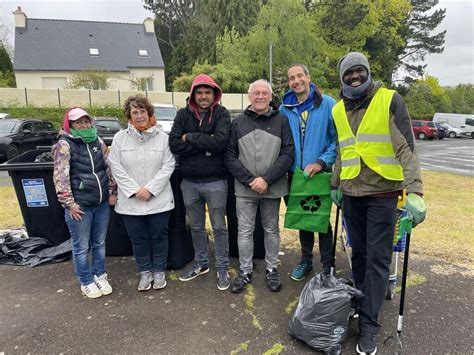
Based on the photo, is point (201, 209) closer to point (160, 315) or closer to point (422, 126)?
point (160, 315)

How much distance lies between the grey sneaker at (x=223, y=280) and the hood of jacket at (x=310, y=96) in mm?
1716

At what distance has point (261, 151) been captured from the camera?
3141 mm

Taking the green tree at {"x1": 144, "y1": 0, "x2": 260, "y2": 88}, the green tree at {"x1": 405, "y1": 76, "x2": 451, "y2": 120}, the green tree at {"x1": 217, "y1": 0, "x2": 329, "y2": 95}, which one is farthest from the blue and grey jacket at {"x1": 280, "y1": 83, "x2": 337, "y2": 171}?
the green tree at {"x1": 405, "y1": 76, "x2": 451, "y2": 120}

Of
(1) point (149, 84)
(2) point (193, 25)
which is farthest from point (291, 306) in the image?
(2) point (193, 25)

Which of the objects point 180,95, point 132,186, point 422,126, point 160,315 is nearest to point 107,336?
point 160,315

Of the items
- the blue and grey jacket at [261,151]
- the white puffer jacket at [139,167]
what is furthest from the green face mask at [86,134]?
the blue and grey jacket at [261,151]

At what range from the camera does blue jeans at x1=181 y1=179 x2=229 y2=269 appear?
3.28 meters

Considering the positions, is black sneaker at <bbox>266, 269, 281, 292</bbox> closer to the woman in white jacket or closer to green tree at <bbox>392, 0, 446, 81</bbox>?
the woman in white jacket

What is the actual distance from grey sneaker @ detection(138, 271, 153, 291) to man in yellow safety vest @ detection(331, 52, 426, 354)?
76.2 inches

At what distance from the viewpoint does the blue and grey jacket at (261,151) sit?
10.2 feet

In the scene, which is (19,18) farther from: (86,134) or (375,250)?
(375,250)

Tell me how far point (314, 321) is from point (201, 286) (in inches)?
51.6

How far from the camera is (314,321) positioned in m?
2.45

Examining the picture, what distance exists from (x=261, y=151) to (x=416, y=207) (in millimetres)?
1370
